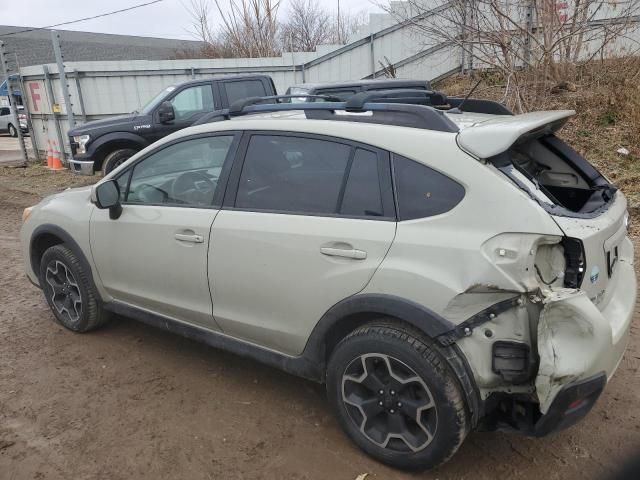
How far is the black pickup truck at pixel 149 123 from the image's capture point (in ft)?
32.8

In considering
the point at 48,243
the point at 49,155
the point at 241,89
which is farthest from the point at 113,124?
the point at 48,243

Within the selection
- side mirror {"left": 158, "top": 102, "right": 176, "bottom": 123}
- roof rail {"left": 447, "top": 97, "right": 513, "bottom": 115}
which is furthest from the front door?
side mirror {"left": 158, "top": 102, "right": 176, "bottom": 123}

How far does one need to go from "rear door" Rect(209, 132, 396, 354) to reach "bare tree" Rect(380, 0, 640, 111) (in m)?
7.45

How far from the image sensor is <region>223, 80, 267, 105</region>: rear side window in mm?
10227

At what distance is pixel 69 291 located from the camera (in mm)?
4184

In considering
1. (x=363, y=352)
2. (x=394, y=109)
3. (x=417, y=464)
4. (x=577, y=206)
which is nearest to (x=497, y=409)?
(x=417, y=464)

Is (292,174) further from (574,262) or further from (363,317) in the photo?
(574,262)

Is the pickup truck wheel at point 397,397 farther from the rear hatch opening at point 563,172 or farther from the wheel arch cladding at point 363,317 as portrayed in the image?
the rear hatch opening at point 563,172

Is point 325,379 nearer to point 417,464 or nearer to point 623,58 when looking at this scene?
point 417,464

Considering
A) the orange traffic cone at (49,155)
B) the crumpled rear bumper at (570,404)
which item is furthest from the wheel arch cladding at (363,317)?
the orange traffic cone at (49,155)

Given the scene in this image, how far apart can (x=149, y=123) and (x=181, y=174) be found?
7.00 metres

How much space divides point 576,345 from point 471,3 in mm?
9045

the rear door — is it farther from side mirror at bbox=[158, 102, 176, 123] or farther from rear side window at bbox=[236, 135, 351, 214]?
side mirror at bbox=[158, 102, 176, 123]

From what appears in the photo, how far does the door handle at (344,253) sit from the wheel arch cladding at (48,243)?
7.01ft
